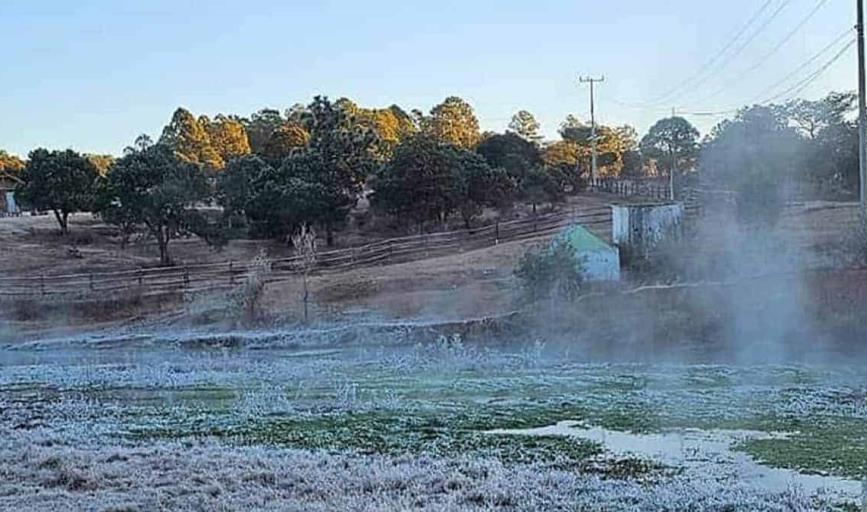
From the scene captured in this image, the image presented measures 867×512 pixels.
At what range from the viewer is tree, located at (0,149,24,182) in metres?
70.1

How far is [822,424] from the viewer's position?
14398mm

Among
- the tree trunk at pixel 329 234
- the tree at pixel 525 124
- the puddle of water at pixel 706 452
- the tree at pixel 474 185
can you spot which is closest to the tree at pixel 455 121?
the tree at pixel 525 124

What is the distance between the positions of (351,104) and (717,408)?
61068 millimetres

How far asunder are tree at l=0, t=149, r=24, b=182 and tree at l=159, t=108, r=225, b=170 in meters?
10.2

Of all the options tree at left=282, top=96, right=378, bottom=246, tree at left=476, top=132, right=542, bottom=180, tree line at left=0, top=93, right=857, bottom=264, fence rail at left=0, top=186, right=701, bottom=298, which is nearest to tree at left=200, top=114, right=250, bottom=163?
tree line at left=0, top=93, right=857, bottom=264

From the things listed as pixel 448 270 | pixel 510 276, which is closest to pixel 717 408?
pixel 510 276

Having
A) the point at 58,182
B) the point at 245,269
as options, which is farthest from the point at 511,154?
the point at 58,182

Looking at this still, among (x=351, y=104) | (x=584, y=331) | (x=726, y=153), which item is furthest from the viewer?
(x=351, y=104)

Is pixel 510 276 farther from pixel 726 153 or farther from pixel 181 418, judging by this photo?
pixel 181 418

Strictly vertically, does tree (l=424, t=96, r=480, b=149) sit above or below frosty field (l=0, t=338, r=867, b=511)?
above

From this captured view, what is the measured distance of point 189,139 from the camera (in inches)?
2721

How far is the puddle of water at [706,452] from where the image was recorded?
10.5m

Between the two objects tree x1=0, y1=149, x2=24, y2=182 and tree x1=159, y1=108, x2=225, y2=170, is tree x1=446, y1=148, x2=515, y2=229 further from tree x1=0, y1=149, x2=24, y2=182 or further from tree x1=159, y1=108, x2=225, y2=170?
tree x1=0, y1=149, x2=24, y2=182

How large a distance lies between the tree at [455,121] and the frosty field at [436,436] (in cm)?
4891
